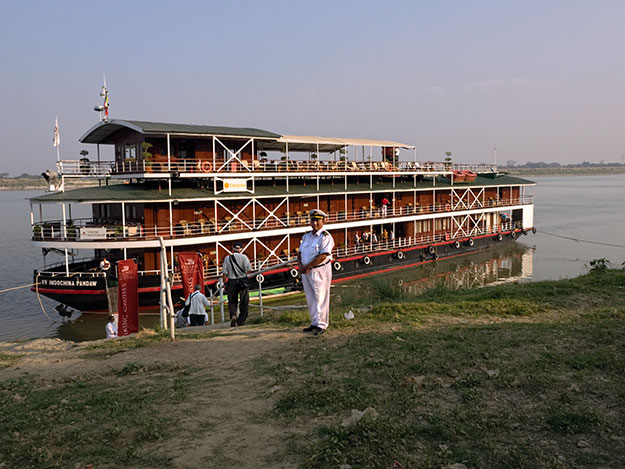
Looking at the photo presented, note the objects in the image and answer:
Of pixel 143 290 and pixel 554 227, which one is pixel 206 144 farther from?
pixel 554 227

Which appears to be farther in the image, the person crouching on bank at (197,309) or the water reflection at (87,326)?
the water reflection at (87,326)

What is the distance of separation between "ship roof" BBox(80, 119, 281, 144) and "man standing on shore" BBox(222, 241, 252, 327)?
11.9 m

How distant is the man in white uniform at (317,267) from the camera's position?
7.25 m

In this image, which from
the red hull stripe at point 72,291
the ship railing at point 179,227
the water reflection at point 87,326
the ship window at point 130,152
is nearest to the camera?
the water reflection at point 87,326

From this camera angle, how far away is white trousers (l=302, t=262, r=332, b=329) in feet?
23.9

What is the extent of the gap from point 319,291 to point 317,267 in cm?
34

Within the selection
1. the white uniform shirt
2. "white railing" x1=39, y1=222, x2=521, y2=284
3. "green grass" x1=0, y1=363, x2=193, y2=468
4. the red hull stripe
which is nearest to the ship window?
"white railing" x1=39, y1=222, x2=521, y2=284

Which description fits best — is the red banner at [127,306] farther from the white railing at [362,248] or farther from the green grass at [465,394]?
the green grass at [465,394]

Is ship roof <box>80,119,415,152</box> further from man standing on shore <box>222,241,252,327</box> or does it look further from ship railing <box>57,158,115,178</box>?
man standing on shore <box>222,241,252,327</box>

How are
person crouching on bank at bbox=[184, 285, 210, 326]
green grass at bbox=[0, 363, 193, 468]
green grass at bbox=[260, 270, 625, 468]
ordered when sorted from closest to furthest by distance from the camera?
green grass at bbox=[260, 270, 625, 468]
green grass at bbox=[0, 363, 193, 468]
person crouching on bank at bbox=[184, 285, 210, 326]

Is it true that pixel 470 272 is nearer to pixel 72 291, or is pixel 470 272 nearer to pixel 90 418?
pixel 72 291

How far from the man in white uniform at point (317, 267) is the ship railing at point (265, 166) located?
45.7ft

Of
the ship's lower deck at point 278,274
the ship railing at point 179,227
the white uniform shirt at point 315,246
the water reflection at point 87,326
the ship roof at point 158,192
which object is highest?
→ the ship roof at point 158,192

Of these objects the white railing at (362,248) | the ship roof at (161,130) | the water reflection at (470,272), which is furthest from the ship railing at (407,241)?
the ship roof at (161,130)
